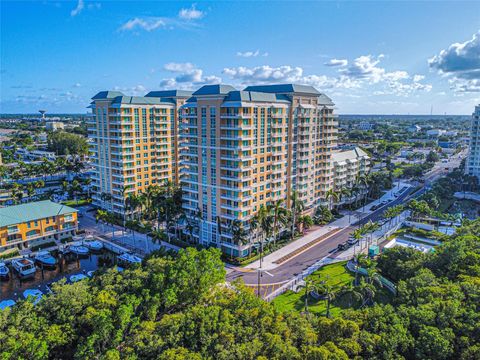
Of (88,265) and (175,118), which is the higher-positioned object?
(175,118)

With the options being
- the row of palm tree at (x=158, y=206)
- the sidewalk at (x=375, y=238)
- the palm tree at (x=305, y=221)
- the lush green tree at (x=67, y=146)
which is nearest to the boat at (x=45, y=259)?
the row of palm tree at (x=158, y=206)

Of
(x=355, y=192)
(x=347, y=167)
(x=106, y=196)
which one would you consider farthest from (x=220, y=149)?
(x=355, y=192)

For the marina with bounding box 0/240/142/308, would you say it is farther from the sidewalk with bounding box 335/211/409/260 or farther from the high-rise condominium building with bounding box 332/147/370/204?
the high-rise condominium building with bounding box 332/147/370/204

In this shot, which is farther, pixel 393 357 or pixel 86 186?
pixel 86 186

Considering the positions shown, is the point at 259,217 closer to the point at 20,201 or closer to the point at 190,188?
the point at 190,188

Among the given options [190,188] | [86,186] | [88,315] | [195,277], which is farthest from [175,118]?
[88,315]
